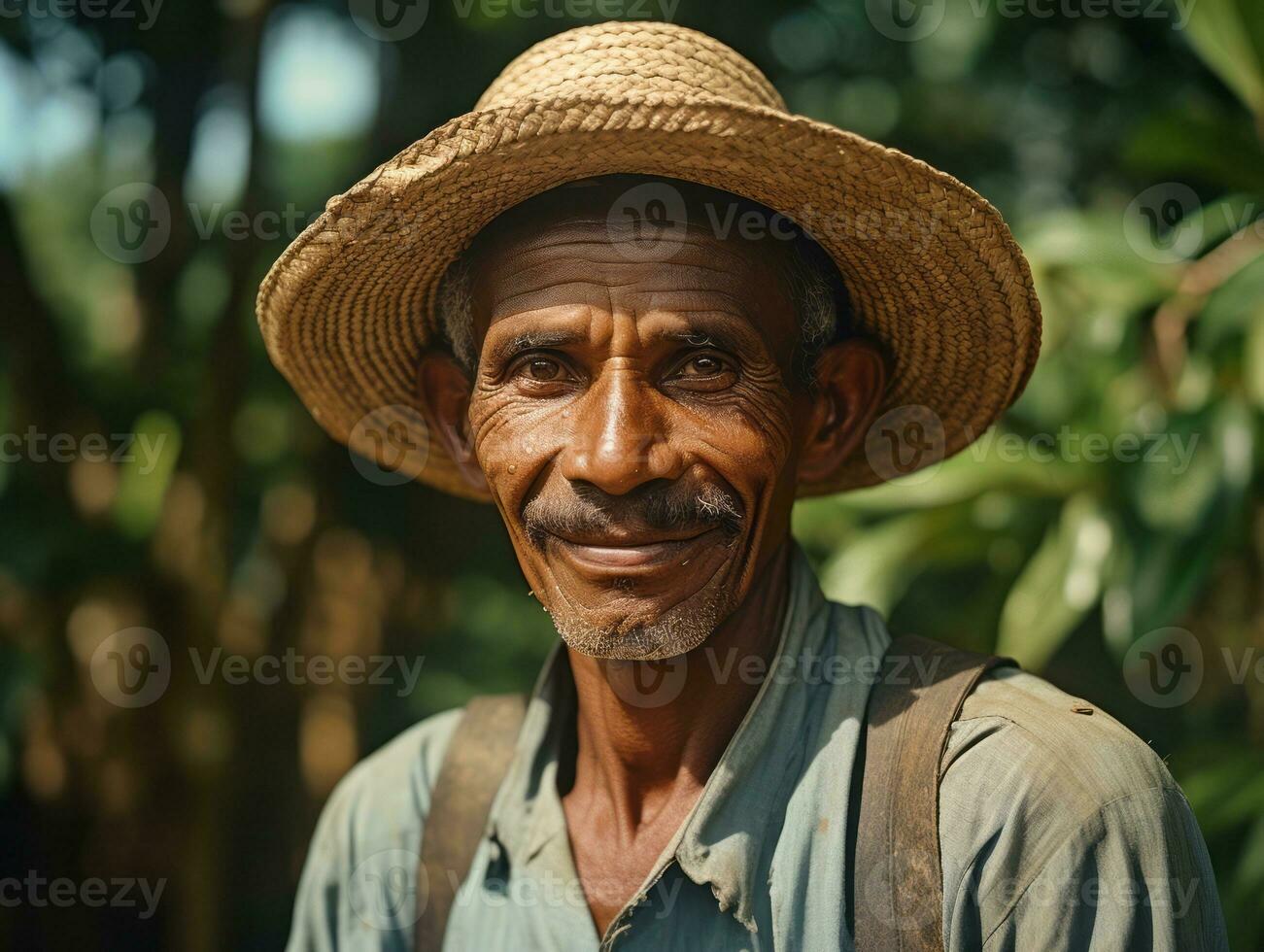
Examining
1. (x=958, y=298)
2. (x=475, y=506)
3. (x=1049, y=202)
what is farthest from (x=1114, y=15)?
(x=475, y=506)

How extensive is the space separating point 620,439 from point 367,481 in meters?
4.18

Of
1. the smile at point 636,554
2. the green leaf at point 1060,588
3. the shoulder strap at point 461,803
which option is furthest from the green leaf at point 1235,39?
the shoulder strap at point 461,803

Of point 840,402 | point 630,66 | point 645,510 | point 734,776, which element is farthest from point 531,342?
point 734,776

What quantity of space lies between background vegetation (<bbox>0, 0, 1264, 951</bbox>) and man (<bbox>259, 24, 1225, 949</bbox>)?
106 cm

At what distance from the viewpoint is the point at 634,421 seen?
1.62 meters

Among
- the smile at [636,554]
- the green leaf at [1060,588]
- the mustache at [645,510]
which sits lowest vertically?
the green leaf at [1060,588]

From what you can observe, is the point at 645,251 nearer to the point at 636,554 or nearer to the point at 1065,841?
the point at 636,554

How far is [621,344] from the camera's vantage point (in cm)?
166

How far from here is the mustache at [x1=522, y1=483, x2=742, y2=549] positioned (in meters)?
1.64

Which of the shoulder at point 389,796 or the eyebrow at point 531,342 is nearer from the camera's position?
the eyebrow at point 531,342

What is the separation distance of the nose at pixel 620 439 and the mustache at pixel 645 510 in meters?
0.02

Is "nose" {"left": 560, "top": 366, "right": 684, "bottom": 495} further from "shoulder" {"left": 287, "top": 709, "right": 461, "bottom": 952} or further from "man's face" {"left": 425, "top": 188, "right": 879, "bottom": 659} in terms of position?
"shoulder" {"left": 287, "top": 709, "right": 461, "bottom": 952}

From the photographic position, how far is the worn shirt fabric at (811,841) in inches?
58.4

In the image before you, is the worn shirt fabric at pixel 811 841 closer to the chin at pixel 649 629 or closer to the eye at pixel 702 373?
the chin at pixel 649 629
